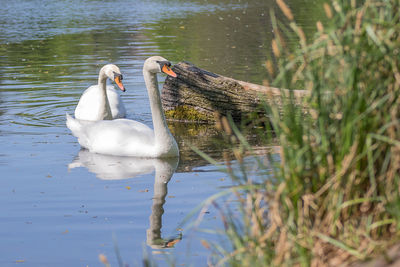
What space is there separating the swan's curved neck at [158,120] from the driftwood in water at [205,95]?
178 cm

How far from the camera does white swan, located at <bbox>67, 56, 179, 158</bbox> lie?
9.63 metres

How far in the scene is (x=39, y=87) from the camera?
15688mm

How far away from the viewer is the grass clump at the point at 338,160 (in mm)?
4266

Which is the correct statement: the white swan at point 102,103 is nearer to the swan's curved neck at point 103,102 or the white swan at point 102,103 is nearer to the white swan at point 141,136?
the swan's curved neck at point 103,102

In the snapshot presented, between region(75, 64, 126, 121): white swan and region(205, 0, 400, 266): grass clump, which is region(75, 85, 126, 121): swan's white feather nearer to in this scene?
region(75, 64, 126, 121): white swan

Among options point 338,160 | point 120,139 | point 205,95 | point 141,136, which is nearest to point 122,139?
point 120,139

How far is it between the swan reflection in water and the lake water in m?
0.01

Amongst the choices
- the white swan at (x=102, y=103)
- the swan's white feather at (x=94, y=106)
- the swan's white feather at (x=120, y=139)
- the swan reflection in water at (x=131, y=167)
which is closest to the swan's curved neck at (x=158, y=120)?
the swan's white feather at (x=120, y=139)

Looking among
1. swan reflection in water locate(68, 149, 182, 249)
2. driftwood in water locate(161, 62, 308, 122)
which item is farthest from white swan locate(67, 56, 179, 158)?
driftwood in water locate(161, 62, 308, 122)

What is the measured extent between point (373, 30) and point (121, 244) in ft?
9.83

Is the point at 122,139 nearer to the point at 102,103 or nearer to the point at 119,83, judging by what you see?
the point at 119,83

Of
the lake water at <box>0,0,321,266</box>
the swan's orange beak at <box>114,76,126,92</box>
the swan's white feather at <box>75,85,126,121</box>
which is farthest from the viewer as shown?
the swan's white feather at <box>75,85,126,121</box>

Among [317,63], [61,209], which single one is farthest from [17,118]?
[317,63]

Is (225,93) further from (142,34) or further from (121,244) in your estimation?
(142,34)
